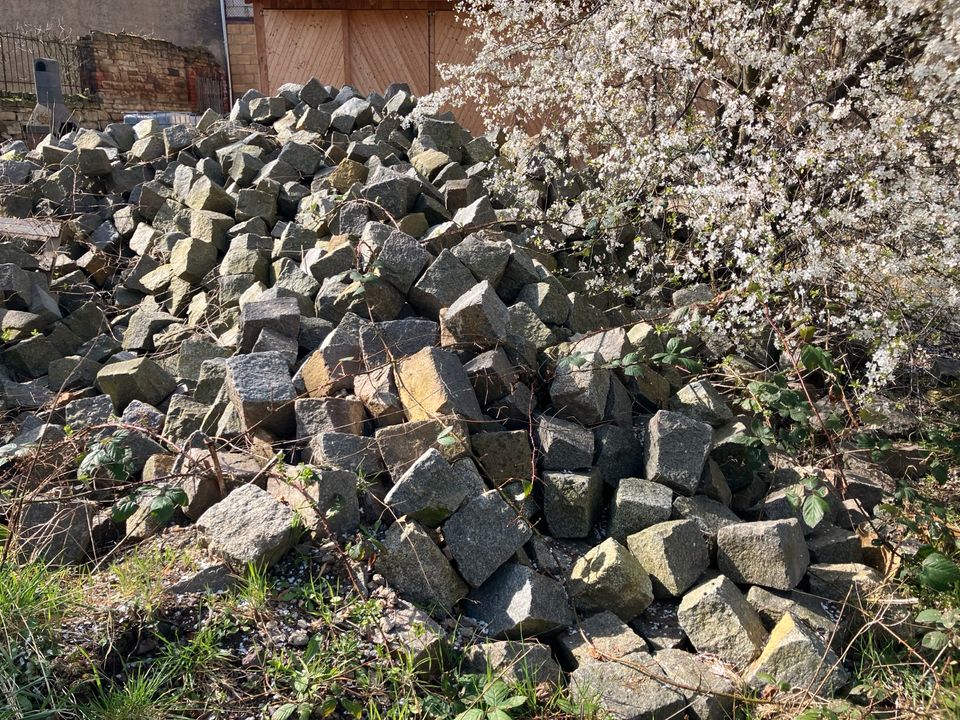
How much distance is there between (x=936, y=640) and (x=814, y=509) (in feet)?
1.89

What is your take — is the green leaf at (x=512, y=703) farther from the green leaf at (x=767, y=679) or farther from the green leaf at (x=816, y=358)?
the green leaf at (x=816, y=358)

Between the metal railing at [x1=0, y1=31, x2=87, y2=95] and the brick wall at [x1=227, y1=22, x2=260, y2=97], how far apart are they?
12.3 feet

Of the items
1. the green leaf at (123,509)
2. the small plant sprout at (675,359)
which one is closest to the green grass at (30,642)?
the green leaf at (123,509)

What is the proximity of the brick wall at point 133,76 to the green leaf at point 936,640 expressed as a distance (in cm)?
1499

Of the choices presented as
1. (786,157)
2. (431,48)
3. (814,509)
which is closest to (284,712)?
(814,509)

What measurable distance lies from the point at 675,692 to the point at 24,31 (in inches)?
700

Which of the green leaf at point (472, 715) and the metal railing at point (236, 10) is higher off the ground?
the metal railing at point (236, 10)

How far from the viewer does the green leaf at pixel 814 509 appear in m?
2.79

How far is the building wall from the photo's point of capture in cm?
1675

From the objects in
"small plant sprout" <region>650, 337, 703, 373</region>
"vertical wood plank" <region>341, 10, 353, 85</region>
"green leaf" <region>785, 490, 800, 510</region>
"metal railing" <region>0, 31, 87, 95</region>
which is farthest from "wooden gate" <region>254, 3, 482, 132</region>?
"green leaf" <region>785, 490, 800, 510</region>

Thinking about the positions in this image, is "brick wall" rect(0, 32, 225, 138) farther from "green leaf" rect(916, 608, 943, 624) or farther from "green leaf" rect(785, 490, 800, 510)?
"green leaf" rect(916, 608, 943, 624)

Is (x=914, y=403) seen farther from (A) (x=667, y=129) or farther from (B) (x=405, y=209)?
(B) (x=405, y=209)

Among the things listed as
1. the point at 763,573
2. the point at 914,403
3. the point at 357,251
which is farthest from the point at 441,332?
the point at 914,403

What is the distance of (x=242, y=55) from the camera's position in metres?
17.9
